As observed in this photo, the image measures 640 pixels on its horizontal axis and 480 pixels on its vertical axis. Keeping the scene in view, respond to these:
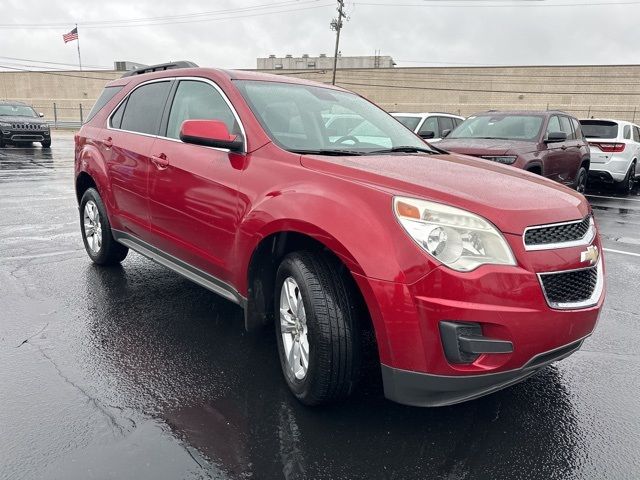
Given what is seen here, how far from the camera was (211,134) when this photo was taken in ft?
10.3

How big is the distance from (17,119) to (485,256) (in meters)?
22.2

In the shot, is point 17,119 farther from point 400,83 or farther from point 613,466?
point 400,83

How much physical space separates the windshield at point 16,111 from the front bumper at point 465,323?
22.4 m

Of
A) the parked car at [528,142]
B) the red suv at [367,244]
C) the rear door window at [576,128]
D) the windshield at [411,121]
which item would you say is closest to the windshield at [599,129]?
the rear door window at [576,128]

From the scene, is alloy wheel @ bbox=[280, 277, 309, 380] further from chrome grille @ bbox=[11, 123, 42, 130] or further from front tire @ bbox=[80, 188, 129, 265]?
chrome grille @ bbox=[11, 123, 42, 130]

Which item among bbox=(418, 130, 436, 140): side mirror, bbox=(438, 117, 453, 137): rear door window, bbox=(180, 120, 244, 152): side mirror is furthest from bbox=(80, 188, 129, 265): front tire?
bbox=(438, 117, 453, 137): rear door window

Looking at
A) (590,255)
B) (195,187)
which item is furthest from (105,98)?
(590,255)

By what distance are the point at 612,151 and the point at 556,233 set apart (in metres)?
11.2

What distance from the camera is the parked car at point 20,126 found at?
20000 mm

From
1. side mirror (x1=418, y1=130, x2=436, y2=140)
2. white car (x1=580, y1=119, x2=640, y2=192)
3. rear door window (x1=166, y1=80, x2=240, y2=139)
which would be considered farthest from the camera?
white car (x1=580, y1=119, x2=640, y2=192)

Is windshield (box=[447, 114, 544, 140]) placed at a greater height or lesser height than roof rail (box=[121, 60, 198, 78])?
lesser

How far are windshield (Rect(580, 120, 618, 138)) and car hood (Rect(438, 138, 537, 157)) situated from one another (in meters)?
5.09

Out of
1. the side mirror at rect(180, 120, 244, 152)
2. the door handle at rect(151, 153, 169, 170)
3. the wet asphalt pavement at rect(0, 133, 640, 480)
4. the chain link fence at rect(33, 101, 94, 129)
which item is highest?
the side mirror at rect(180, 120, 244, 152)

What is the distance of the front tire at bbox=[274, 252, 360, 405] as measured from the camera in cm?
255
